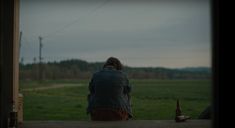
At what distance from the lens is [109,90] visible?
3609mm

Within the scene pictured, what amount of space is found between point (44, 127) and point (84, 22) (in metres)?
1.30

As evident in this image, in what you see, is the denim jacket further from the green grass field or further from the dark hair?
the green grass field

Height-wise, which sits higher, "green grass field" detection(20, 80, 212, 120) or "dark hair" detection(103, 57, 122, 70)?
"dark hair" detection(103, 57, 122, 70)

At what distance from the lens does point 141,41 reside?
4395mm

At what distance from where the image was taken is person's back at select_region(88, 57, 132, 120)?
3.56 meters

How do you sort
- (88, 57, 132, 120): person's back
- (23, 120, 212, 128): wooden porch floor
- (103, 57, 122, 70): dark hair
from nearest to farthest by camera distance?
(23, 120, 212, 128): wooden porch floor < (88, 57, 132, 120): person's back < (103, 57, 122, 70): dark hair

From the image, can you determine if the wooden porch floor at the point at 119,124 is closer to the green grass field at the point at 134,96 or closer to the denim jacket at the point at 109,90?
the denim jacket at the point at 109,90
